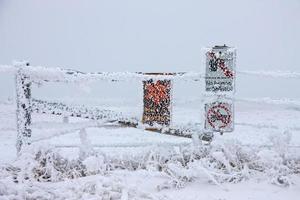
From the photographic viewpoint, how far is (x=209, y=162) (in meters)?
5.32

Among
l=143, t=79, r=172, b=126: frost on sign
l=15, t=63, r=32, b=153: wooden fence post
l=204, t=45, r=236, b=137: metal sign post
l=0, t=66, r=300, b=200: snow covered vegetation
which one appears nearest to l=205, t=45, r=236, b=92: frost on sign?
l=204, t=45, r=236, b=137: metal sign post

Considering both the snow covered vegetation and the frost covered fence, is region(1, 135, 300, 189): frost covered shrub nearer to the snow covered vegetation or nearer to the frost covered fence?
the snow covered vegetation

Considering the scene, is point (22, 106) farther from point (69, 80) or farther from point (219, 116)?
point (219, 116)

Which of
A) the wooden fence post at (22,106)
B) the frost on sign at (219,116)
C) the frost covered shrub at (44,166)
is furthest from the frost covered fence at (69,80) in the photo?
the frost covered shrub at (44,166)

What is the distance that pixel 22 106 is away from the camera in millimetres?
5633

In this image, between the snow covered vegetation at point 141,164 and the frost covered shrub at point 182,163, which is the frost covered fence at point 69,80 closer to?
the snow covered vegetation at point 141,164

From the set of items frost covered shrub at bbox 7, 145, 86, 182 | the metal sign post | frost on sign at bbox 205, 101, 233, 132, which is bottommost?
frost covered shrub at bbox 7, 145, 86, 182

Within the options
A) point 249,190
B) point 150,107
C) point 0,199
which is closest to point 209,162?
point 249,190

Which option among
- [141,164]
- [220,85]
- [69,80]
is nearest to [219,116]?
[220,85]

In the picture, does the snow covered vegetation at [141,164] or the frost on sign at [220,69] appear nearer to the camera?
the snow covered vegetation at [141,164]

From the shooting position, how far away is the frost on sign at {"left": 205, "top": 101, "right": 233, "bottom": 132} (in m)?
6.07

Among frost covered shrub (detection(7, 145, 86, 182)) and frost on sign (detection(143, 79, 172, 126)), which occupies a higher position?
frost on sign (detection(143, 79, 172, 126))

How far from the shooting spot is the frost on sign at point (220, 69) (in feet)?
19.6

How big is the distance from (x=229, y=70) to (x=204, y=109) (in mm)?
617
